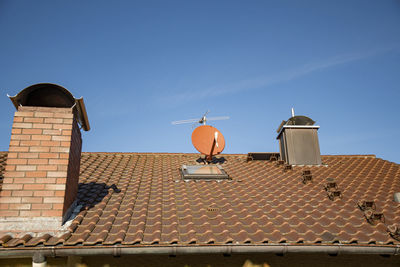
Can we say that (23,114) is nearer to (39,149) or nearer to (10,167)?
(39,149)

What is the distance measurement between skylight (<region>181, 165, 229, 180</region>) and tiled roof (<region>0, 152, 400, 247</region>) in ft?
0.71

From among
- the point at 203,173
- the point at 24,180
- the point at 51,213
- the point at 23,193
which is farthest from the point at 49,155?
the point at 203,173

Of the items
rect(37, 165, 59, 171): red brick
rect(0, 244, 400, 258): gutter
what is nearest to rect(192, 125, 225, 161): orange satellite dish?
rect(0, 244, 400, 258): gutter

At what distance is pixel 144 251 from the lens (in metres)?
4.32

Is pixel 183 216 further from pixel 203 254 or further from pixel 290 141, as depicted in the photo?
pixel 290 141

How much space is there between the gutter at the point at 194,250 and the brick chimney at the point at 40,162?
502 millimetres

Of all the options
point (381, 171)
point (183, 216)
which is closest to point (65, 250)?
point (183, 216)

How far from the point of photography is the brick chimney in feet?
15.3

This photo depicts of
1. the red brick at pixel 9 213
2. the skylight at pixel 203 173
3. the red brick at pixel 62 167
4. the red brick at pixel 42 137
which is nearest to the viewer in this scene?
the red brick at pixel 9 213

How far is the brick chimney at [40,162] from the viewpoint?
15.3ft

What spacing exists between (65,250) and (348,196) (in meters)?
5.93

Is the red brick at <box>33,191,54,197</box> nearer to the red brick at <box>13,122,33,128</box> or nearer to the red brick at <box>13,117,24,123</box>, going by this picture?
the red brick at <box>13,122,33,128</box>

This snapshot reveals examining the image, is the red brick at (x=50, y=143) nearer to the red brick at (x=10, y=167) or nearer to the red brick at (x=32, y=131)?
the red brick at (x=32, y=131)

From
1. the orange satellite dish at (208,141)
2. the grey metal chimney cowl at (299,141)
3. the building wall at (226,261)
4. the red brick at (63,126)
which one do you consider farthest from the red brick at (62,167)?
the grey metal chimney cowl at (299,141)
